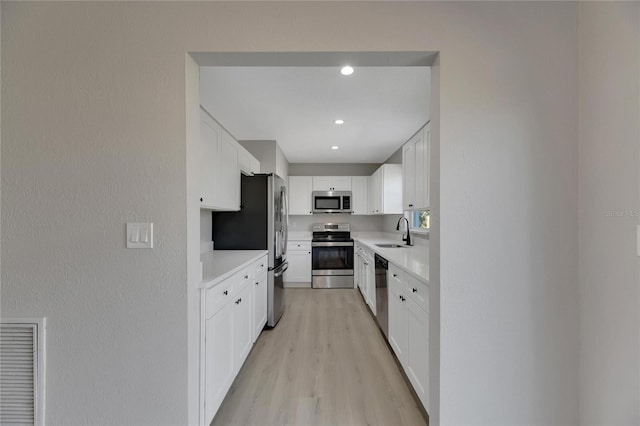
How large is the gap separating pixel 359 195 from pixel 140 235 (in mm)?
4297

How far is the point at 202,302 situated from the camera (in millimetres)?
1344

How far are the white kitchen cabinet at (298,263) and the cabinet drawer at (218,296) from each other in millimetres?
2877

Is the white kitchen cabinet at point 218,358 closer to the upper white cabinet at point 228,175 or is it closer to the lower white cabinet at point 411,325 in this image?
the upper white cabinet at point 228,175

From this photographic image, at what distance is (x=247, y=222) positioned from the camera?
2900mm

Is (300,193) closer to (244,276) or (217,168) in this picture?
(217,168)

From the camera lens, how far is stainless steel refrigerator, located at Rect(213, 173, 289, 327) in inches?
113

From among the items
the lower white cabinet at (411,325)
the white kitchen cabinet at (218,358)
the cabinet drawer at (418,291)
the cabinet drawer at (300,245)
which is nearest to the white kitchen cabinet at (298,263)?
the cabinet drawer at (300,245)

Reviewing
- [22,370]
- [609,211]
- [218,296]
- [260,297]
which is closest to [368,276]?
[260,297]

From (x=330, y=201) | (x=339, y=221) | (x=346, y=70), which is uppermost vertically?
(x=346, y=70)

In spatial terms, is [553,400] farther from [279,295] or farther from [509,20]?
[279,295]

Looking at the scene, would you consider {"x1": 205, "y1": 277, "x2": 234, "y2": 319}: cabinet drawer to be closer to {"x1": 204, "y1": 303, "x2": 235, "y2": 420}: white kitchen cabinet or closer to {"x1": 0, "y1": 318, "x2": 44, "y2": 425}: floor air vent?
{"x1": 204, "y1": 303, "x2": 235, "y2": 420}: white kitchen cabinet

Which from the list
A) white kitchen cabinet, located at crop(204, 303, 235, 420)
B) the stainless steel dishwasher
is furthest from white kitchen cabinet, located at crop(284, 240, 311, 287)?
white kitchen cabinet, located at crop(204, 303, 235, 420)

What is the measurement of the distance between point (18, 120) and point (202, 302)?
117cm

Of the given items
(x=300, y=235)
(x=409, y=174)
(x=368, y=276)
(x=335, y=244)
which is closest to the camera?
(x=409, y=174)
